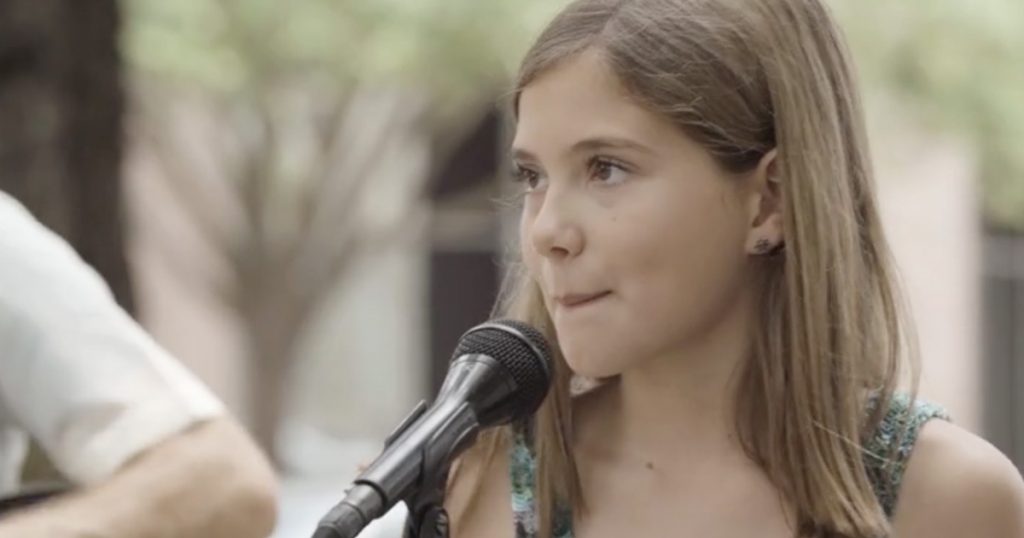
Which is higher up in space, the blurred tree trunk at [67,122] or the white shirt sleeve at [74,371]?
the blurred tree trunk at [67,122]

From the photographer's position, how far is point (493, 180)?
1686 cm

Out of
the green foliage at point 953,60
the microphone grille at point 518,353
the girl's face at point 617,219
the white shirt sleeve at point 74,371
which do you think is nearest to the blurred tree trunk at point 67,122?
the white shirt sleeve at point 74,371

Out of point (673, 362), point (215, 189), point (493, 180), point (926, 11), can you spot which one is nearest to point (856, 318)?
point (673, 362)

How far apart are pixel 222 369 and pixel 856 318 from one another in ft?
52.3

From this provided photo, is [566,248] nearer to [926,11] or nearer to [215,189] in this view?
[926,11]

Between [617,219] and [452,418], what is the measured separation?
34 cm

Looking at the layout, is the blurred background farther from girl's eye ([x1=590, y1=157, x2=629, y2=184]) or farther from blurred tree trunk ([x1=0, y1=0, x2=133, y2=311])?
girl's eye ([x1=590, y1=157, x2=629, y2=184])

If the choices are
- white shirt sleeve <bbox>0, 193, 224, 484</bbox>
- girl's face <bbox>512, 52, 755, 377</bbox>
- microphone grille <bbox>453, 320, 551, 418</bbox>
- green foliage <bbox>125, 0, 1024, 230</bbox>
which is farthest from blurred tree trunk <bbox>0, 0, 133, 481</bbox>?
green foliage <bbox>125, 0, 1024, 230</bbox>

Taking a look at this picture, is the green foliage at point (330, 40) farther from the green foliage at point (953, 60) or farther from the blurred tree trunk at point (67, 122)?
the blurred tree trunk at point (67, 122)

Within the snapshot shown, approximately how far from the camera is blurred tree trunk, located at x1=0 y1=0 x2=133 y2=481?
18.8 ft

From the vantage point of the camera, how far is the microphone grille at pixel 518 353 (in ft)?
7.38

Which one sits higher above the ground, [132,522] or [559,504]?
[132,522]

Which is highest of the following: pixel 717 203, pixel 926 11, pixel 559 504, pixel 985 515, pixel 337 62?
pixel 337 62

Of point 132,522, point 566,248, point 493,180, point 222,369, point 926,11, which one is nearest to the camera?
point 566,248
